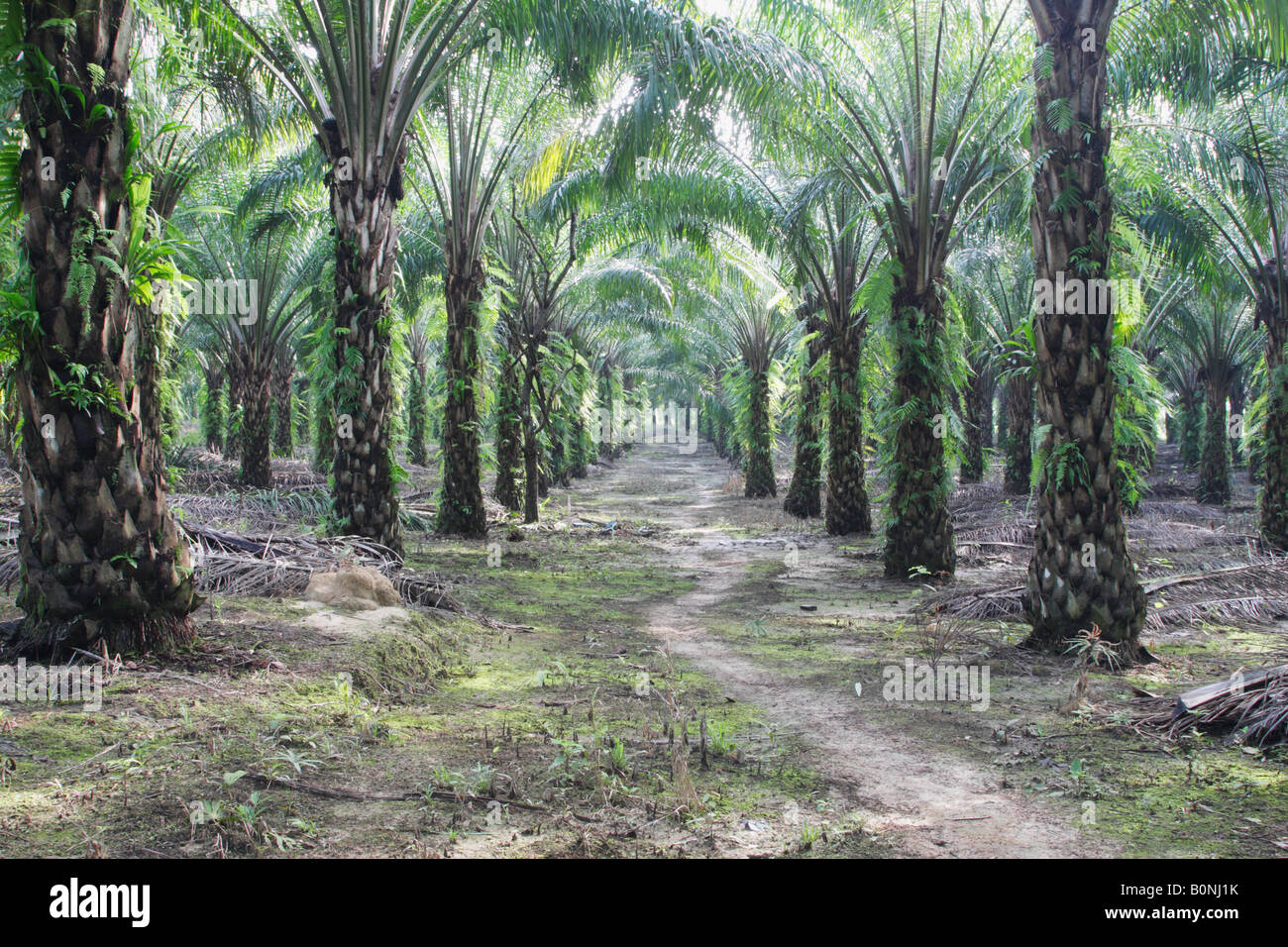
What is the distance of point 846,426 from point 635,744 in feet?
33.2

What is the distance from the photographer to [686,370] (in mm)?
42344

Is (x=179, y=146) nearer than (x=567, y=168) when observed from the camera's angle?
Yes

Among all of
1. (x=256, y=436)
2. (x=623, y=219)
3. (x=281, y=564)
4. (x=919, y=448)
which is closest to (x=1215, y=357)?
(x=919, y=448)

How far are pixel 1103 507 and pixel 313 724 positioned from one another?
5172mm

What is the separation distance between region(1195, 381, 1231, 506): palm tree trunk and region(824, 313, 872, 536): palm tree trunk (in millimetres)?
8822

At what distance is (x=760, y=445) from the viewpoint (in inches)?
851

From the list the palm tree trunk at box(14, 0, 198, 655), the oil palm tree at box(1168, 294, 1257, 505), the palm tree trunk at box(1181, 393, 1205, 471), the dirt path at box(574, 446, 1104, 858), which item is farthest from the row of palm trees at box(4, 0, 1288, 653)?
the palm tree trunk at box(1181, 393, 1205, 471)

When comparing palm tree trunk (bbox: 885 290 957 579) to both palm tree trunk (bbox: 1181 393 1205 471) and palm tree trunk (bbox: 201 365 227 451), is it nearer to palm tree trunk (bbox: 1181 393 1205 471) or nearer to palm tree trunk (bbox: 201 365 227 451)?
palm tree trunk (bbox: 1181 393 1205 471)

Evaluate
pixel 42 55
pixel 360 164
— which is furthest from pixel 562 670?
pixel 360 164

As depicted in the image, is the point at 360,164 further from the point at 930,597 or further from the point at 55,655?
the point at 930,597

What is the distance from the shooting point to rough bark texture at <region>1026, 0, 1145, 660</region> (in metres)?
6.16

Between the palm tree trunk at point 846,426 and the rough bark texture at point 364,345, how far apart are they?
7251 millimetres

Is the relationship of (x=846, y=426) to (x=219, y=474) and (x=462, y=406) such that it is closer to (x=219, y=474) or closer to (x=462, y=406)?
(x=462, y=406)

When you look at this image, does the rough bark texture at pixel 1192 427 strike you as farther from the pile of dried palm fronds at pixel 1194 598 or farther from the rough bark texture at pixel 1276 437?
the pile of dried palm fronds at pixel 1194 598
